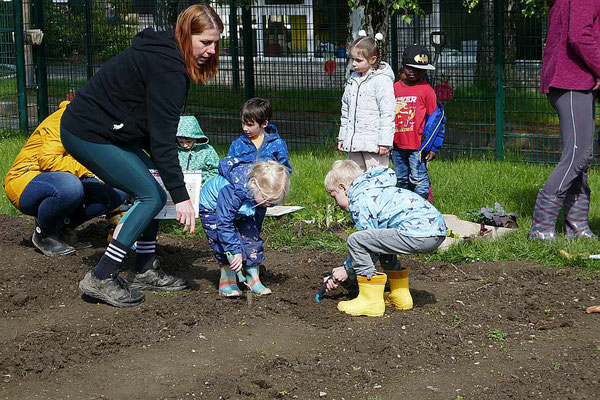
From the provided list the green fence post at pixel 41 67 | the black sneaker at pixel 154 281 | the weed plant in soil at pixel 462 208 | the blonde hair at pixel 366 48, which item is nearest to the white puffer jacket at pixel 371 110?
the blonde hair at pixel 366 48

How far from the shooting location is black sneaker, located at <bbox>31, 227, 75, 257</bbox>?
6.95 metres

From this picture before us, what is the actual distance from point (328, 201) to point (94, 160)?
126 inches

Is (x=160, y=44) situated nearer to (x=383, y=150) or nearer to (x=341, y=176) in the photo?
(x=341, y=176)

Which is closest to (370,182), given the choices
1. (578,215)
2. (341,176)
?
(341,176)

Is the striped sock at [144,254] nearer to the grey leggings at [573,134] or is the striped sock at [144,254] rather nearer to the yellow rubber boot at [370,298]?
the yellow rubber boot at [370,298]

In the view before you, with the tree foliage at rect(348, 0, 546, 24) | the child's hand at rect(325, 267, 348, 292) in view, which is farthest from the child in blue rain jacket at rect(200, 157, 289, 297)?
the tree foliage at rect(348, 0, 546, 24)

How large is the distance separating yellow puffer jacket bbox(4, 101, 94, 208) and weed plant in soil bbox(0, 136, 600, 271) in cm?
127

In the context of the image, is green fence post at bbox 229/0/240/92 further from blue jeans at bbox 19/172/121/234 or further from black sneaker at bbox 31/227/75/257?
black sneaker at bbox 31/227/75/257

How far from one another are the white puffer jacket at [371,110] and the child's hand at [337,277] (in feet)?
7.41

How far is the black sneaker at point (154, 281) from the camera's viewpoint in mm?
6023

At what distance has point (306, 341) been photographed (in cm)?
504

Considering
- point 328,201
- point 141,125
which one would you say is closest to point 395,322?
point 141,125

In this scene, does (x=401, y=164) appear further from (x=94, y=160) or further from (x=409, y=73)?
(x=94, y=160)

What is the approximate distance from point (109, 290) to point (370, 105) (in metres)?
3.00
